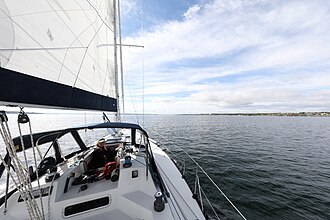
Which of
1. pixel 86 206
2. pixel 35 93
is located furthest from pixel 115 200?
pixel 35 93

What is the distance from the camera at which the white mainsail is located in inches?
73.3

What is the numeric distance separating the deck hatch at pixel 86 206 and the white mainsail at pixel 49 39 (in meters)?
1.81

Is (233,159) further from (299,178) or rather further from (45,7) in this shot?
(45,7)

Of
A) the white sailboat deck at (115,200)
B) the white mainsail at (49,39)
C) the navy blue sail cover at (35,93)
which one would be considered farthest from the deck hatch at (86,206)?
the white mainsail at (49,39)

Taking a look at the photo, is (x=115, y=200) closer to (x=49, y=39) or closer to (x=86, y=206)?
(x=86, y=206)

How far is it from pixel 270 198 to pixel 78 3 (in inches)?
303

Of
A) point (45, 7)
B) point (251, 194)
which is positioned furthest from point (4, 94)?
point (251, 194)

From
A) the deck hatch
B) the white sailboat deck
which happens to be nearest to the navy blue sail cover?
the white sailboat deck

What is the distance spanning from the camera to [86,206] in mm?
2471

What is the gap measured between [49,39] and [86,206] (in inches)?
112

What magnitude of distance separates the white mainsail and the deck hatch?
1.81 metres

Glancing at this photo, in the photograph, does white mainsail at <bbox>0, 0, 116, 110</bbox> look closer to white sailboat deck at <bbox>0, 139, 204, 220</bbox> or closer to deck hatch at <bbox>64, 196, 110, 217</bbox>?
white sailboat deck at <bbox>0, 139, 204, 220</bbox>

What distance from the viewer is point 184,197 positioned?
2.99 metres

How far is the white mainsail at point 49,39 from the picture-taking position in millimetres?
1863
